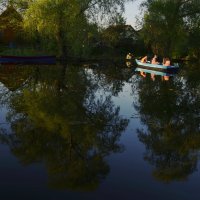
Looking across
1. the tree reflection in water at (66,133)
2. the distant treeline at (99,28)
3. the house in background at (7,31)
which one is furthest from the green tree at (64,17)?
the tree reflection in water at (66,133)

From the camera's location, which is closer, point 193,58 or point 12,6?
point 12,6

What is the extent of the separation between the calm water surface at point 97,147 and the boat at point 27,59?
25.6m

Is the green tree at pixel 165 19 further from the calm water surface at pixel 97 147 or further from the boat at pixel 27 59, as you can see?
the calm water surface at pixel 97 147

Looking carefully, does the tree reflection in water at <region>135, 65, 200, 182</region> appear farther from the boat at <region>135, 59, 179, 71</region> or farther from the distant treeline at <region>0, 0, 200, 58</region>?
the distant treeline at <region>0, 0, 200, 58</region>

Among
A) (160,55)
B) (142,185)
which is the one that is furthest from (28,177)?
(160,55)

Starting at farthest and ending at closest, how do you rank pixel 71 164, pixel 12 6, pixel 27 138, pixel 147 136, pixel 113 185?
pixel 12 6, pixel 147 136, pixel 27 138, pixel 71 164, pixel 113 185

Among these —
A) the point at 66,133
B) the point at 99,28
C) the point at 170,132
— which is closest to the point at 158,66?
the point at 99,28

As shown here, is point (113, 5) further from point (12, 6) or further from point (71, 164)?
point (71, 164)

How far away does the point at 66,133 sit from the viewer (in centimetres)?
1143

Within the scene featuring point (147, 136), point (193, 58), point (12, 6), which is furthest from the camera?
point (193, 58)

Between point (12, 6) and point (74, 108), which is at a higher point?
point (12, 6)

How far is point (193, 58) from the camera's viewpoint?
6875 cm

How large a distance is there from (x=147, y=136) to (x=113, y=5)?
4001 cm

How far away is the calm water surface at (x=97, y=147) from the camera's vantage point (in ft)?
24.8
